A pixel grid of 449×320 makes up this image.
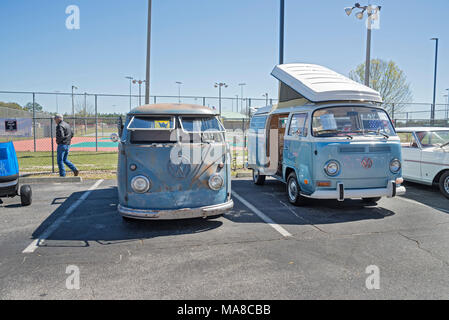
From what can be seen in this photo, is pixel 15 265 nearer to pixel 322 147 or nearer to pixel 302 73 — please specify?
pixel 322 147

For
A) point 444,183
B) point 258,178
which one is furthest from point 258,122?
point 444,183

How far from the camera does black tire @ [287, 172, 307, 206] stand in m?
7.17

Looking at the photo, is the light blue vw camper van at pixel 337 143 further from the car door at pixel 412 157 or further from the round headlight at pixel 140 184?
the round headlight at pixel 140 184

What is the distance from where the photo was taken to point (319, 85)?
7086mm

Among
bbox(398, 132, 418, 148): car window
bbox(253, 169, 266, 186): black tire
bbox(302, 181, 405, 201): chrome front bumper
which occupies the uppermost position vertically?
bbox(398, 132, 418, 148): car window

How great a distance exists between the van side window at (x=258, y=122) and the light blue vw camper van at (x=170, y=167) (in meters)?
3.72

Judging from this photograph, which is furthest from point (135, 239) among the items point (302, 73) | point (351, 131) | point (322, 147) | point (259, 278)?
point (302, 73)

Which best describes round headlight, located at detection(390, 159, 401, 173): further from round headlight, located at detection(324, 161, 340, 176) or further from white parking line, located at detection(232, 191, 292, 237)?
white parking line, located at detection(232, 191, 292, 237)

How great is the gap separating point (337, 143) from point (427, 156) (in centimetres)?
375

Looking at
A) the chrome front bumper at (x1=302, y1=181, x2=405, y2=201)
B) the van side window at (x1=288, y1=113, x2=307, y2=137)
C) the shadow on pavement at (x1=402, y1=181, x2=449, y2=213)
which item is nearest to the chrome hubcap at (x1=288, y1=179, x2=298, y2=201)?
the chrome front bumper at (x1=302, y1=181, x2=405, y2=201)

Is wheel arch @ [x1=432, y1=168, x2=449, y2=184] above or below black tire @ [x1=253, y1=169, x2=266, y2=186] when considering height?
above

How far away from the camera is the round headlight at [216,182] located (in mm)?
5727

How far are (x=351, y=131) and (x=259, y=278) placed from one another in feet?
13.4
